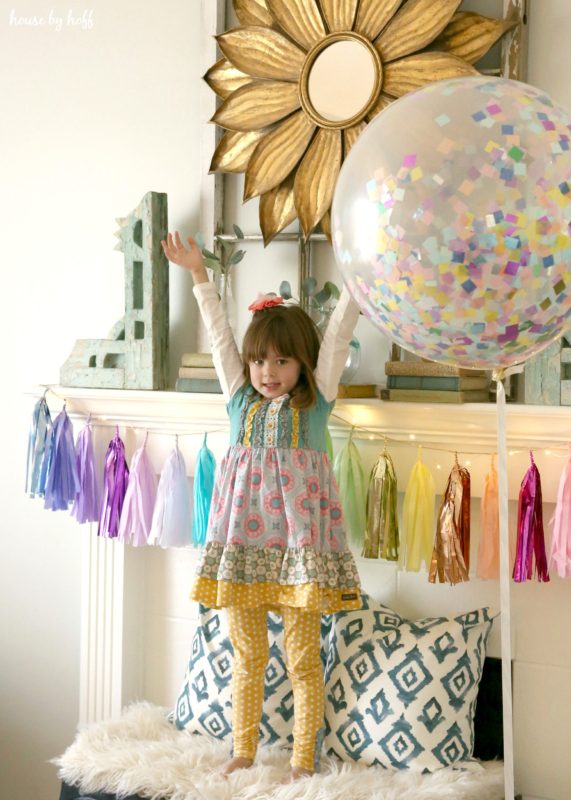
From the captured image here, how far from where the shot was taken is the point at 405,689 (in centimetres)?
190

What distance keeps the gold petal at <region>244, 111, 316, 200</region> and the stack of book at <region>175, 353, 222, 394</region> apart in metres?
0.36

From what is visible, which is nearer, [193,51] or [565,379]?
[565,379]

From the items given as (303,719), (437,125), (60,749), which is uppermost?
(437,125)

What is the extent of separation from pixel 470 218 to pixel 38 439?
51.9 inches

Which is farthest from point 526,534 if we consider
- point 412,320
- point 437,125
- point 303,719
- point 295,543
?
point 437,125

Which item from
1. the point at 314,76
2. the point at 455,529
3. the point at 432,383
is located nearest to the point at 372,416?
the point at 432,383

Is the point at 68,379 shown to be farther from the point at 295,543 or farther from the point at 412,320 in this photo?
the point at 412,320

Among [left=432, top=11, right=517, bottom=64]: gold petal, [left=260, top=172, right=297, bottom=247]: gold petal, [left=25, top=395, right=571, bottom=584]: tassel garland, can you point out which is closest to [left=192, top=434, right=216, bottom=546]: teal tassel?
[left=25, top=395, right=571, bottom=584]: tassel garland

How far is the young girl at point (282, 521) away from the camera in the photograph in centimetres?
186

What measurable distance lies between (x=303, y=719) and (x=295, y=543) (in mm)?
340

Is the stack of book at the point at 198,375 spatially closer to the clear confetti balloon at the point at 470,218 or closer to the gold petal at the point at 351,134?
the gold petal at the point at 351,134

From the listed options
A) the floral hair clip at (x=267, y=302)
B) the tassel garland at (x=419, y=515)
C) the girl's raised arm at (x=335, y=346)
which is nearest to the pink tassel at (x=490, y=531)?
the tassel garland at (x=419, y=515)

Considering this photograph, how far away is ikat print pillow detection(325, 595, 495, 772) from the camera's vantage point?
1.87m

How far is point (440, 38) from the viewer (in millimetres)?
1936
